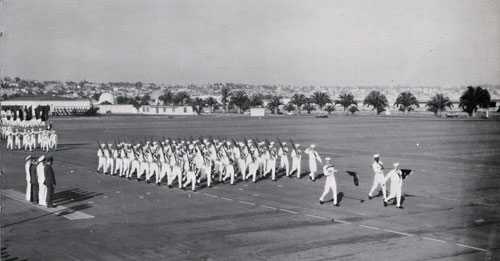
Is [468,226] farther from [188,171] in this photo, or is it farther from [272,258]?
[188,171]

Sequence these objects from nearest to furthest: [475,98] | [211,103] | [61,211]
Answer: [61,211] < [475,98] < [211,103]

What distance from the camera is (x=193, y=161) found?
21.2 m

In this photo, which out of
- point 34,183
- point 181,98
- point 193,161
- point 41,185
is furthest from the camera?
point 181,98

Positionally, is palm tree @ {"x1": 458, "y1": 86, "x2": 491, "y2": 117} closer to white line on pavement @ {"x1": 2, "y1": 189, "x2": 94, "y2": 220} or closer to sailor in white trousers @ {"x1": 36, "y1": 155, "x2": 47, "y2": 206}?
white line on pavement @ {"x1": 2, "y1": 189, "x2": 94, "y2": 220}

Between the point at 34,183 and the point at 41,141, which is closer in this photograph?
the point at 34,183

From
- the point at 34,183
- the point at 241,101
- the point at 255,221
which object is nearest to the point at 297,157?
the point at 255,221

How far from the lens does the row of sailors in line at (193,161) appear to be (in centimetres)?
2102

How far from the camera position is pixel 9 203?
18000 mm

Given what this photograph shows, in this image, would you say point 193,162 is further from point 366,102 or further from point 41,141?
point 366,102

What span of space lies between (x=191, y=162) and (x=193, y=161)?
66 centimetres

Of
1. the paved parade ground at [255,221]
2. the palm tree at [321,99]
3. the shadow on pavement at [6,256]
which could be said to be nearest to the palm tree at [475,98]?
the palm tree at [321,99]

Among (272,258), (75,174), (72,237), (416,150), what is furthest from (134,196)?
(416,150)

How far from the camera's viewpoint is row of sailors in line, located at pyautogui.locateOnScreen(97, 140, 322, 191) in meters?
21.0

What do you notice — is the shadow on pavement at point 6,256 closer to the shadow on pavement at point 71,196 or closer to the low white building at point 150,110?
the shadow on pavement at point 71,196
